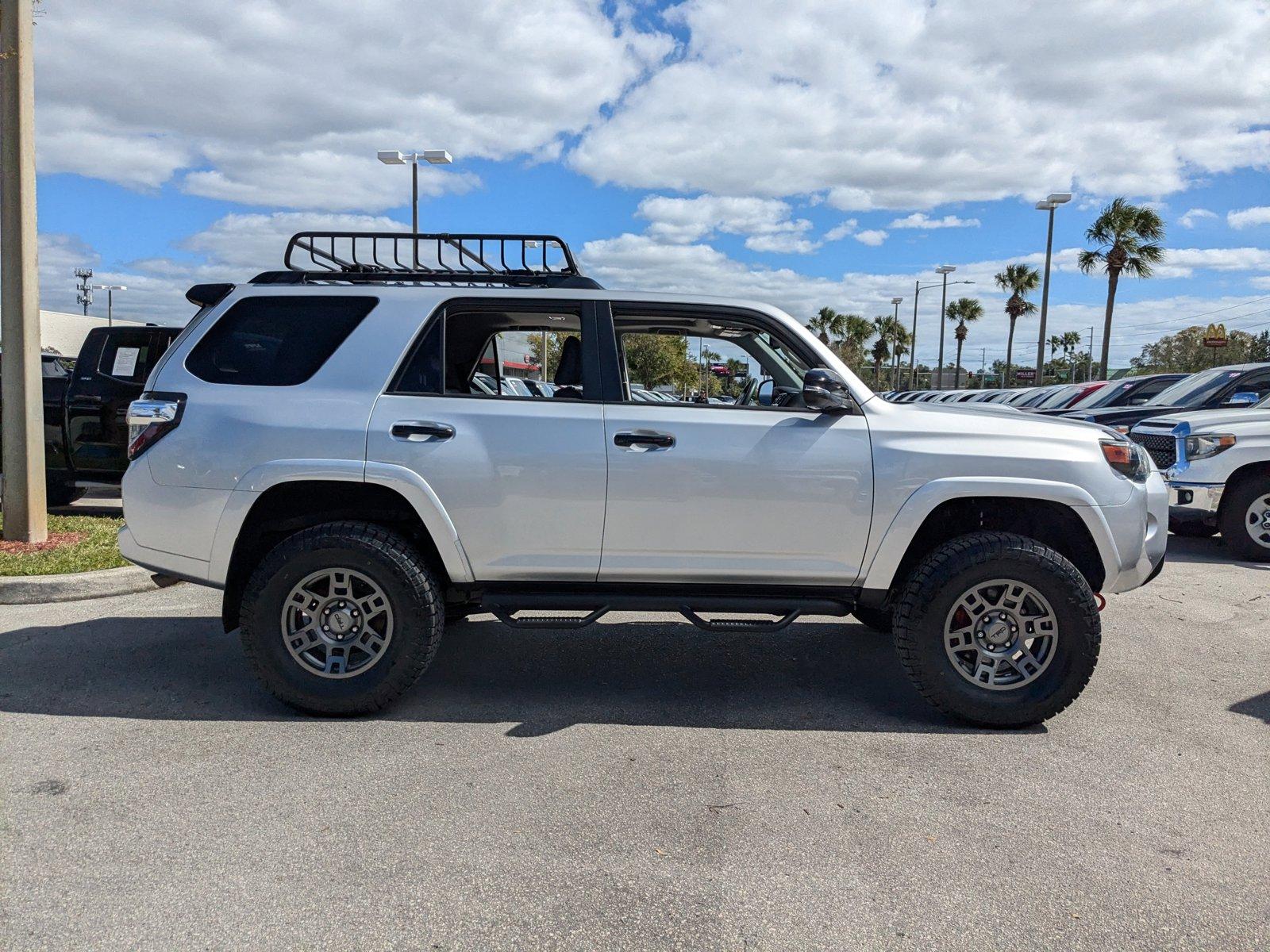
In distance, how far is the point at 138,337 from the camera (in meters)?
9.70

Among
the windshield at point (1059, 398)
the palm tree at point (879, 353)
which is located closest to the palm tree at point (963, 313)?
the palm tree at point (879, 353)

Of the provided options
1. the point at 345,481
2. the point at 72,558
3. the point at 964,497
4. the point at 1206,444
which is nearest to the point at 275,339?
the point at 345,481

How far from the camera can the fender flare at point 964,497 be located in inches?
167

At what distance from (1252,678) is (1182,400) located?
7206mm

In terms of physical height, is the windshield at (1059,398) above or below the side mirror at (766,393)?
above

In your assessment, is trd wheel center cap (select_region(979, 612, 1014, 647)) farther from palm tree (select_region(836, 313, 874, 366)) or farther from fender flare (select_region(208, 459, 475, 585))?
palm tree (select_region(836, 313, 874, 366))

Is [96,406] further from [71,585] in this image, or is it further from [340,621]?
[340,621]

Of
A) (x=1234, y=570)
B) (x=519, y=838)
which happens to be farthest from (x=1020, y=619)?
(x=1234, y=570)

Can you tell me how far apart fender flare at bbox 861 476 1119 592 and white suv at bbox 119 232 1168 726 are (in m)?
0.01

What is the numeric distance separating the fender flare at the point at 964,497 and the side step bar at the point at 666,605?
31cm

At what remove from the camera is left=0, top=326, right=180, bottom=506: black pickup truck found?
9344mm

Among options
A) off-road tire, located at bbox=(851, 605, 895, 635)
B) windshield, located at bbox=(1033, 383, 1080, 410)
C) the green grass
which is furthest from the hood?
the green grass

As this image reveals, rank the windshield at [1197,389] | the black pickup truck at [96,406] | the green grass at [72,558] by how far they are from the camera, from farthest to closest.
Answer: the windshield at [1197,389] → the black pickup truck at [96,406] → the green grass at [72,558]

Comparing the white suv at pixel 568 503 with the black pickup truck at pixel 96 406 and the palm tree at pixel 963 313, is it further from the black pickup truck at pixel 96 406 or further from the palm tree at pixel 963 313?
the palm tree at pixel 963 313
